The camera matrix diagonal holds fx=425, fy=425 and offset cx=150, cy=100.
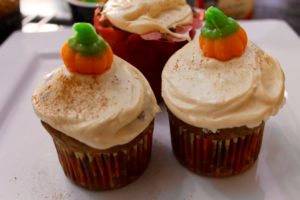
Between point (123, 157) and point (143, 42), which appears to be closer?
point (123, 157)

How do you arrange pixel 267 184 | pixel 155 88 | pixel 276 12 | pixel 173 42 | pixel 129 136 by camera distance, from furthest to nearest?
1. pixel 276 12
2. pixel 155 88
3. pixel 173 42
4. pixel 267 184
5. pixel 129 136

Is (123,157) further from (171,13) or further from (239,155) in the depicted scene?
(171,13)

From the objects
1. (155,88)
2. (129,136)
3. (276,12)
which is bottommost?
(276,12)

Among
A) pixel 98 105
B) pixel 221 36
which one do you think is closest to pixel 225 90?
pixel 221 36

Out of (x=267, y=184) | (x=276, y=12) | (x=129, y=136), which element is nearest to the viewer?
(x=129, y=136)

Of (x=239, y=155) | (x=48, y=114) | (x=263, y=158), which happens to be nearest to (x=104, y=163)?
(x=48, y=114)

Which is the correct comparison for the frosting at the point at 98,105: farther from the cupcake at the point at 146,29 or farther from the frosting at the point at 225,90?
the cupcake at the point at 146,29

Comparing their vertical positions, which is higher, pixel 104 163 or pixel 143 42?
pixel 143 42

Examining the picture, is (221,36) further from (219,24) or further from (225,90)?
(225,90)
